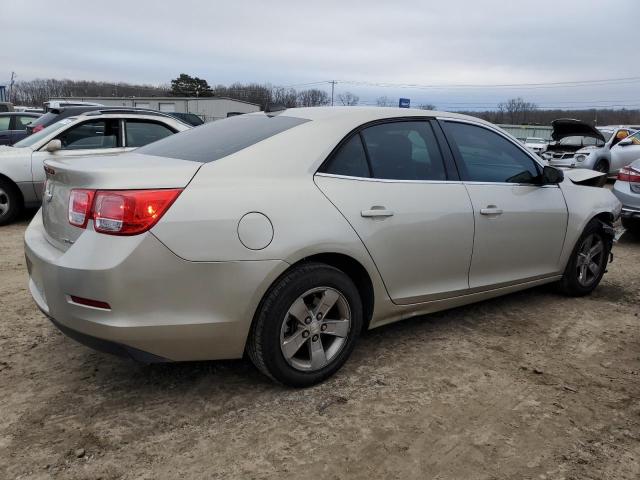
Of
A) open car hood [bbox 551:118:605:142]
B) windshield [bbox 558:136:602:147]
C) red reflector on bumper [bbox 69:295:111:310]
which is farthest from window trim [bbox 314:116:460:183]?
open car hood [bbox 551:118:605:142]

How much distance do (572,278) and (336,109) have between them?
2.67m

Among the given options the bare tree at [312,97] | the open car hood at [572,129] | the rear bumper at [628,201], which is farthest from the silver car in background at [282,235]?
the bare tree at [312,97]

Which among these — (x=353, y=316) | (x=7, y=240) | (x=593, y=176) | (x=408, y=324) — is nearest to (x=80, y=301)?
(x=353, y=316)

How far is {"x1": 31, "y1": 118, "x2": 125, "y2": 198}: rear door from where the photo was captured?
7375mm

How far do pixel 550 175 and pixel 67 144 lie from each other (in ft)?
20.6

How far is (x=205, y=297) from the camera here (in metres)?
2.56

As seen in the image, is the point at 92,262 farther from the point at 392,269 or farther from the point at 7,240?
the point at 7,240

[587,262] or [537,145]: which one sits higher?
[537,145]

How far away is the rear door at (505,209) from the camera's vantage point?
147 inches

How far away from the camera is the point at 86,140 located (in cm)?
751

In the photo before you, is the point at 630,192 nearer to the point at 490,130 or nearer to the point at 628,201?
the point at 628,201

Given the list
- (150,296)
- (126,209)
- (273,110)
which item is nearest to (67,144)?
(273,110)

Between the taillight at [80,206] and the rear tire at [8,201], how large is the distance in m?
5.54

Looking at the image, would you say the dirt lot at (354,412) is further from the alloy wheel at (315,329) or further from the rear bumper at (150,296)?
the rear bumper at (150,296)
